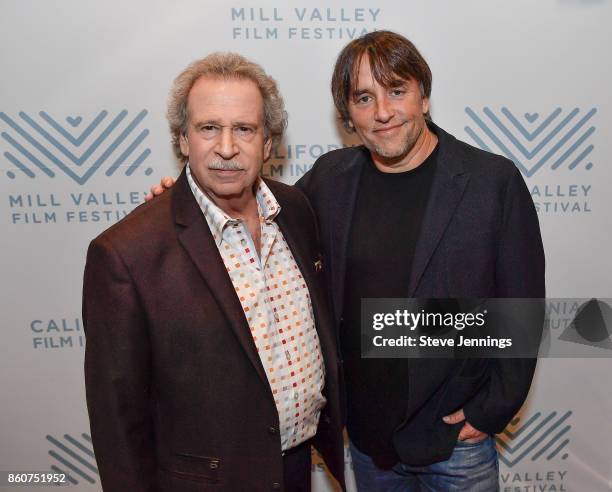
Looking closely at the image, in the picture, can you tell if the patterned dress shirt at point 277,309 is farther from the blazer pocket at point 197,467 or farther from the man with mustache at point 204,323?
the blazer pocket at point 197,467

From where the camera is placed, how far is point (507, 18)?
2.10m

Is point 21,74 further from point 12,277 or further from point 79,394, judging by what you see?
point 79,394

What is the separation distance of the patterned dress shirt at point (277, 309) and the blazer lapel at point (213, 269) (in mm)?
45

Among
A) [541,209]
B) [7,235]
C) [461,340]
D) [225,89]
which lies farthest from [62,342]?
[541,209]

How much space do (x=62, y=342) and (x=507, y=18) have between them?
2.35 metres

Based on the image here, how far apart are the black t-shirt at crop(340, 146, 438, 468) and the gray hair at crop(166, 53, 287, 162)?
0.39 m

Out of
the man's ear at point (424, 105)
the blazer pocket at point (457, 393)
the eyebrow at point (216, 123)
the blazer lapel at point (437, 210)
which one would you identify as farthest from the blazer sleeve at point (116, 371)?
the man's ear at point (424, 105)

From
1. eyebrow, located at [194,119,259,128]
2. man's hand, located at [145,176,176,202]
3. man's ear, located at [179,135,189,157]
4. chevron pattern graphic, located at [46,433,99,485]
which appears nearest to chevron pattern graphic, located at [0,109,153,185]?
man's hand, located at [145,176,176,202]

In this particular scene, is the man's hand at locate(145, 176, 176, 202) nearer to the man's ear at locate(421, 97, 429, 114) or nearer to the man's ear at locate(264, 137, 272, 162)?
the man's ear at locate(264, 137, 272, 162)

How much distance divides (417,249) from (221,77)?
2.46ft

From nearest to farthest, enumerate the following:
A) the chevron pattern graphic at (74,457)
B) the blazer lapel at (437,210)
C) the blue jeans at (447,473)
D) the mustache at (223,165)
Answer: the mustache at (223,165)
the blazer lapel at (437,210)
the blue jeans at (447,473)
the chevron pattern graphic at (74,457)

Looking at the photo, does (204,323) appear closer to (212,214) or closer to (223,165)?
(212,214)

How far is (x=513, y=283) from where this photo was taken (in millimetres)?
1620

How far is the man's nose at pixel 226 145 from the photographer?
4.63 feet
